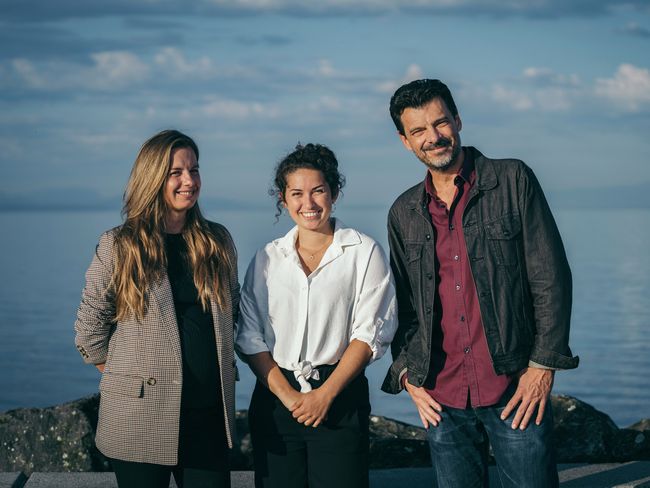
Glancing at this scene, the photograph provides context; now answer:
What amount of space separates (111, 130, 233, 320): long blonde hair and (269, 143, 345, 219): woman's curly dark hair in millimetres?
337

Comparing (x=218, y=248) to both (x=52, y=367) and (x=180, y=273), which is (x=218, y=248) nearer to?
(x=180, y=273)

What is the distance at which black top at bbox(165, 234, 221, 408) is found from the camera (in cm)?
359

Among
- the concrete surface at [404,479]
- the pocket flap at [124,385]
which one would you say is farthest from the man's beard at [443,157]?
the concrete surface at [404,479]

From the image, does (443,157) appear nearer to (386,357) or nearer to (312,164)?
(312,164)

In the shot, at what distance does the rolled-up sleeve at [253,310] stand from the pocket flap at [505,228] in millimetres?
880

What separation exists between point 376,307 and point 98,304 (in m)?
1.04

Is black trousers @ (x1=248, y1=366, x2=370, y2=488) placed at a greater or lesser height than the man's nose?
lesser

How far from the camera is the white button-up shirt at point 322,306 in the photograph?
363 cm

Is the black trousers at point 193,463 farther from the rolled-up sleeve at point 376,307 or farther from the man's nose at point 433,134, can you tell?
the man's nose at point 433,134

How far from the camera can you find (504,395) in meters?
3.54

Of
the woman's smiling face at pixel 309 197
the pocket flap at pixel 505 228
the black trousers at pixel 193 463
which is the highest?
the woman's smiling face at pixel 309 197

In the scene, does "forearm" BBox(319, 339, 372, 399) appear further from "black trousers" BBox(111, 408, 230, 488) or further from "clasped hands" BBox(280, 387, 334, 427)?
"black trousers" BBox(111, 408, 230, 488)

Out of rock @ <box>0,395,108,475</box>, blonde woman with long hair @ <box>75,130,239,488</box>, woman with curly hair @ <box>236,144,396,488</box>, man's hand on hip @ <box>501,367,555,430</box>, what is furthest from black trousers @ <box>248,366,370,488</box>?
rock @ <box>0,395,108,475</box>

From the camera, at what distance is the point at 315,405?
3545mm
